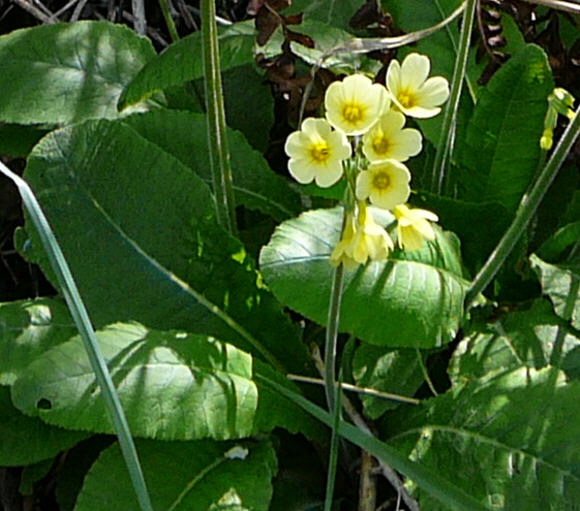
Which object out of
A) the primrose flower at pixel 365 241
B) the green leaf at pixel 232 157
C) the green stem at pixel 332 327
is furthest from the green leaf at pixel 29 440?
the primrose flower at pixel 365 241

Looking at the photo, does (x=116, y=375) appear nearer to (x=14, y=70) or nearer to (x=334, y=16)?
(x=14, y=70)

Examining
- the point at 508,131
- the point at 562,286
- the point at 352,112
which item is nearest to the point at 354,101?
the point at 352,112

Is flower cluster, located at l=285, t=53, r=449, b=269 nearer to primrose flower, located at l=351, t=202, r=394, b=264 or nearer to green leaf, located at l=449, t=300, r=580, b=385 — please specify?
primrose flower, located at l=351, t=202, r=394, b=264

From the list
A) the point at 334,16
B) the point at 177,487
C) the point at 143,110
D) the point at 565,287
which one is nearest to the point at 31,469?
the point at 177,487

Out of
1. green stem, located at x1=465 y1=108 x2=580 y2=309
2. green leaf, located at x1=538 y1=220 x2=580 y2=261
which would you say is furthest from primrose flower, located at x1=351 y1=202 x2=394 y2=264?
green leaf, located at x1=538 y1=220 x2=580 y2=261

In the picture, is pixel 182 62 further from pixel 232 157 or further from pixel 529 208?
pixel 529 208

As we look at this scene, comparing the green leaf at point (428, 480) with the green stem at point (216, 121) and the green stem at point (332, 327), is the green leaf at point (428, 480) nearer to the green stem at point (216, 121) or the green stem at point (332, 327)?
the green stem at point (332, 327)
